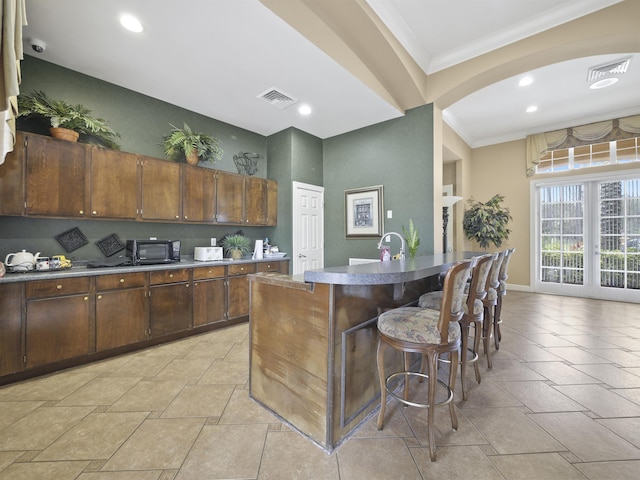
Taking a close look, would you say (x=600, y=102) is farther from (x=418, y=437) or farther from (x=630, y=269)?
(x=418, y=437)

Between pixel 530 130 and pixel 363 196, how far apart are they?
13.8 ft

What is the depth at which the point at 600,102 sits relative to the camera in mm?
4566

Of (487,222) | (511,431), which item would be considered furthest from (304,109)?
(487,222)

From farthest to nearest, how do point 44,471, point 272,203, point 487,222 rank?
1. point 487,222
2. point 272,203
3. point 44,471

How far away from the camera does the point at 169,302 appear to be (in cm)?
309

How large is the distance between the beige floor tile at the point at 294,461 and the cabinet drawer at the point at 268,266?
2.65 m

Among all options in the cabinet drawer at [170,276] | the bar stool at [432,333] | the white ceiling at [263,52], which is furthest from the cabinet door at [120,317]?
the bar stool at [432,333]

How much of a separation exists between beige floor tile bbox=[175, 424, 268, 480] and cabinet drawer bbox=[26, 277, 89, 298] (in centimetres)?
188

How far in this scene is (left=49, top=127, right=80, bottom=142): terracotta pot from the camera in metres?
2.58

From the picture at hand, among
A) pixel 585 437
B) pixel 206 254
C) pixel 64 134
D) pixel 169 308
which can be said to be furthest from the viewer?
pixel 206 254

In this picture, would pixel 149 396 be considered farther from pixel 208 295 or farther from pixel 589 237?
pixel 589 237

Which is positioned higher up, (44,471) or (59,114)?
(59,114)

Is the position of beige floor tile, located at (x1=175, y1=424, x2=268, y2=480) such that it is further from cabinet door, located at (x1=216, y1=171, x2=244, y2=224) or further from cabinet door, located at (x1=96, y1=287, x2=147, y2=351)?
cabinet door, located at (x1=216, y1=171, x2=244, y2=224)

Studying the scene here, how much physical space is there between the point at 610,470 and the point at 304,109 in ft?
14.1
